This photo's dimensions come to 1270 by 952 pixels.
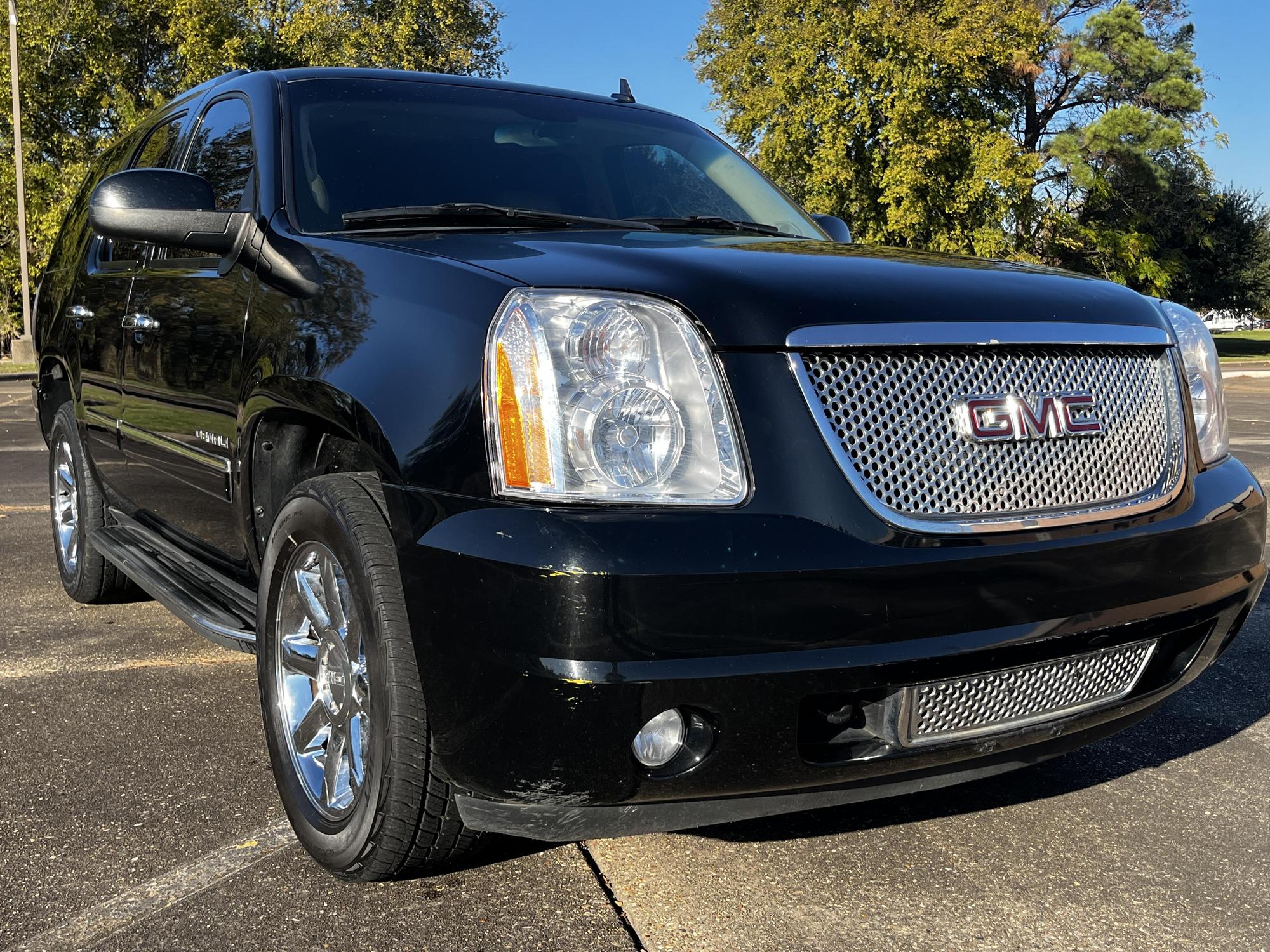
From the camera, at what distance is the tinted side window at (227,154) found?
330 cm

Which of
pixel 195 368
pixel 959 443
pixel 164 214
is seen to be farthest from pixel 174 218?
pixel 959 443

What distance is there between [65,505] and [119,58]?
1256 inches

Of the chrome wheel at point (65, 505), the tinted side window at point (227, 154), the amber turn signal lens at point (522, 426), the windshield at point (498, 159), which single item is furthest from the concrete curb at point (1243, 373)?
the amber turn signal lens at point (522, 426)

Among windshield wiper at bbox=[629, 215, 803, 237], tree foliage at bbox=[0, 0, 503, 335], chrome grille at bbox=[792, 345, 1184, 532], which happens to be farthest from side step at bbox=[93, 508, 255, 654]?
tree foliage at bbox=[0, 0, 503, 335]

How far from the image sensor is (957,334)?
2268mm

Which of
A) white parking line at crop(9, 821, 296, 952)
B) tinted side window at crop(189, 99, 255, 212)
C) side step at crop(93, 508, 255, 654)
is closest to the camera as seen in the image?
white parking line at crop(9, 821, 296, 952)

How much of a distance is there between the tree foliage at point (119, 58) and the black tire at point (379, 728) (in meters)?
31.3

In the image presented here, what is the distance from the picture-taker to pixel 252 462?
2.89 metres

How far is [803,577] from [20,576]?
4474 mm

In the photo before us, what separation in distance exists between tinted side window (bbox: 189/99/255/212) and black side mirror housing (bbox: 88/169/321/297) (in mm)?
157

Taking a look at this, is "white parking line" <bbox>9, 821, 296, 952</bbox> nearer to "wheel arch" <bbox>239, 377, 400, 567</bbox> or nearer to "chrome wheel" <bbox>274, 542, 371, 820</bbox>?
"chrome wheel" <bbox>274, 542, 371, 820</bbox>

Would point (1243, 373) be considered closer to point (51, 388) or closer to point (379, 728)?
point (51, 388)

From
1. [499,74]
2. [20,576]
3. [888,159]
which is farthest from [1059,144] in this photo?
[20,576]

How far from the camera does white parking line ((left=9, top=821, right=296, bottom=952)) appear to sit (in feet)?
7.43
